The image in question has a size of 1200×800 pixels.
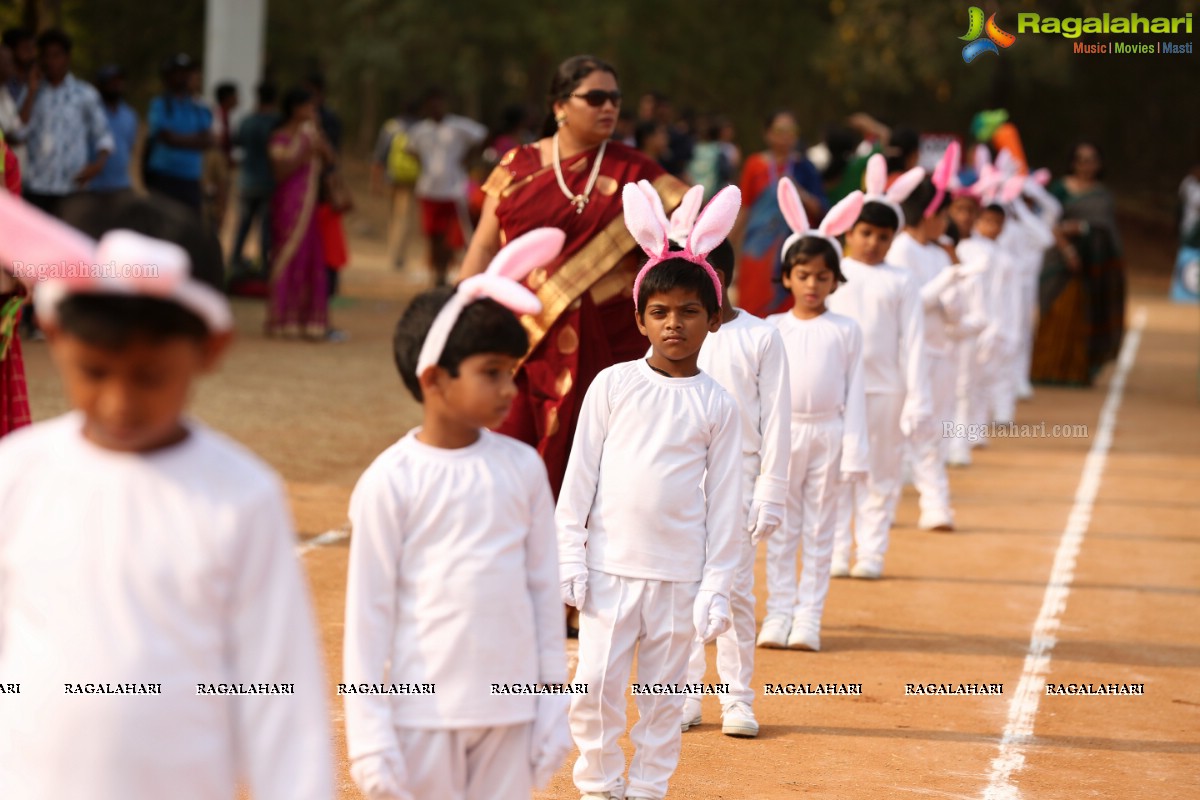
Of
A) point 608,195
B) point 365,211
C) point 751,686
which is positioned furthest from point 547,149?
point 365,211

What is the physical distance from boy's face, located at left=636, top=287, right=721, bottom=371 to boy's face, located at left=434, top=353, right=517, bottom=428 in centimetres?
136

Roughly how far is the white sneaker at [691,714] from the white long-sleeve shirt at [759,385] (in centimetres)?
71

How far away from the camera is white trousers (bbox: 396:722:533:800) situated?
10.6 feet

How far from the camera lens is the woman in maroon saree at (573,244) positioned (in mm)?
6047

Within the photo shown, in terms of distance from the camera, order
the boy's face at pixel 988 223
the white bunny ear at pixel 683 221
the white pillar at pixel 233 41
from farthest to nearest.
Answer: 1. the white pillar at pixel 233 41
2. the boy's face at pixel 988 223
3. the white bunny ear at pixel 683 221

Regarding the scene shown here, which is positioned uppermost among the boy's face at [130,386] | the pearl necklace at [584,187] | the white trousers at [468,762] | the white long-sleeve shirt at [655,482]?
the pearl necklace at [584,187]

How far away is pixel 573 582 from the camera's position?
443 cm

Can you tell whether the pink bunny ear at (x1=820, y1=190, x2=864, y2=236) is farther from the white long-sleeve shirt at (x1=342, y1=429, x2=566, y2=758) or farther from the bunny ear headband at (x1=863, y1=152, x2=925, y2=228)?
the white long-sleeve shirt at (x1=342, y1=429, x2=566, y2=758)

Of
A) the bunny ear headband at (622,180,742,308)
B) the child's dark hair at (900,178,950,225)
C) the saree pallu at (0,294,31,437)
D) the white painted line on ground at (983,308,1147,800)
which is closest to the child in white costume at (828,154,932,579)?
the white painted line on ground at (983,308,1147,800)

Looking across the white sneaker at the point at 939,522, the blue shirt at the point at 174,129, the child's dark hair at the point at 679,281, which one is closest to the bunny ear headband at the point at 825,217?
the child's dark hair at the point at 679,281

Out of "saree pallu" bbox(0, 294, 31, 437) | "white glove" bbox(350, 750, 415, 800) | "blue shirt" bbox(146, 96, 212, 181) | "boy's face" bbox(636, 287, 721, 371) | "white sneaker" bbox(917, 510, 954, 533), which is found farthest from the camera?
"blue shirt" bbox(146, 96, 212, 181)

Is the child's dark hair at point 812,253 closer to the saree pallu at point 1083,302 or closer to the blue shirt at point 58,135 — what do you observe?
the blue shirt at point 58,135

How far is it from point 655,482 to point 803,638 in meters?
2.17

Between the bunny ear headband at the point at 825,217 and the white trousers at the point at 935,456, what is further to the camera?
the white trousers at the point at 935,456
